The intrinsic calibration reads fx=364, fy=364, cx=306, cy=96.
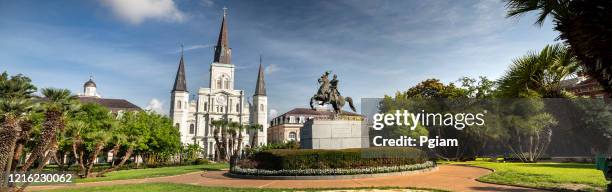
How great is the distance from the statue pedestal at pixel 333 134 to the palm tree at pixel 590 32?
14.3 m

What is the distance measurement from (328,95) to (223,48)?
7208cm

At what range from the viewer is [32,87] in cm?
2831

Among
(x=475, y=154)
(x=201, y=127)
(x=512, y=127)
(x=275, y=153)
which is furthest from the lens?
(x=201, y=127)

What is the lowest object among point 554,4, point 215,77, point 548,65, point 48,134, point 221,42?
point 48,134

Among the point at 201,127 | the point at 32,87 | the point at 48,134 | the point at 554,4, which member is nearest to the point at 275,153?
the point at 48,134

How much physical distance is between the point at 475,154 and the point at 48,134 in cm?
3214

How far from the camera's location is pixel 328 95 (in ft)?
68.8

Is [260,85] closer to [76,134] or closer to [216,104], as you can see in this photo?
[216,104]

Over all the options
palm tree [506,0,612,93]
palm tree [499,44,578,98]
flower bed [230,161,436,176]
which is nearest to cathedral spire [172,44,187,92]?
flower bed [230,161,436,176]

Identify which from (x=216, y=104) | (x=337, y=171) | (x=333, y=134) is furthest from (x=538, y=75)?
(x=216, y=104)

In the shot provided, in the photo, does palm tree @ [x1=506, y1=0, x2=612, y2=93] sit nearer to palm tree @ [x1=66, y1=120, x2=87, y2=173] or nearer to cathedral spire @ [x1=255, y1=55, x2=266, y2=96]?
palm tree @ [x1=66, y1=120, x2=87, y2=173]

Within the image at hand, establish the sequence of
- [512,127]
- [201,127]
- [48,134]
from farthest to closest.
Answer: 1. [201,127]
2. [512,127]
3. [48,134]

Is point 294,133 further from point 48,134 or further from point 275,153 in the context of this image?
point 48,134

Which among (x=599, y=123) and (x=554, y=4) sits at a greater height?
(x=554, y=4)
